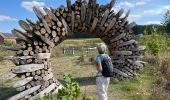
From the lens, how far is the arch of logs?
9.53 meters

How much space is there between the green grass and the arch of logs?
1.44ft

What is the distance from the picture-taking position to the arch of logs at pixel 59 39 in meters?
9.53

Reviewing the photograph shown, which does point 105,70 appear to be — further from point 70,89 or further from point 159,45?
point 159,45

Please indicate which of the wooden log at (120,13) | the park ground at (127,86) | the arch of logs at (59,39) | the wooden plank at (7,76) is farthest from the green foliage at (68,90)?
the wooden log at (120,13)

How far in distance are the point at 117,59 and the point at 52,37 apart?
10.5 ft

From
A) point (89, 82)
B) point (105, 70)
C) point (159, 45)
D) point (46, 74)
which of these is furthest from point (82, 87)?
point (159, 45)

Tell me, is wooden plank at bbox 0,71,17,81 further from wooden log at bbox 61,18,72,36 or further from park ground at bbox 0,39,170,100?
wooden log at bbox 61,18,72,36

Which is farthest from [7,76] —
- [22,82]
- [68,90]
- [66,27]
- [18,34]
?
[68,90]

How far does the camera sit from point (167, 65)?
12859 millimetres

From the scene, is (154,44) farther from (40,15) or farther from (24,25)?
(24,25)

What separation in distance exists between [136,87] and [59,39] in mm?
2952

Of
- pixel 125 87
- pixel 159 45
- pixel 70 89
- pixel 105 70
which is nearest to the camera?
pixel 70 89

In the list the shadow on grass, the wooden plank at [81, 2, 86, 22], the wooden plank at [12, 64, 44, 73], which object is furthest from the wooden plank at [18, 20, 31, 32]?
the shadow on grass

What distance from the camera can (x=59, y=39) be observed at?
1059 cm
